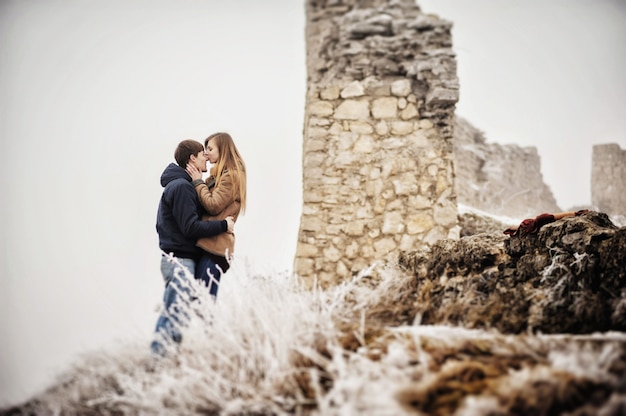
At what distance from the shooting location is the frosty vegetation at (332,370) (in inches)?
36.9

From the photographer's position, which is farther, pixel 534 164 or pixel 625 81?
pixel 534 164

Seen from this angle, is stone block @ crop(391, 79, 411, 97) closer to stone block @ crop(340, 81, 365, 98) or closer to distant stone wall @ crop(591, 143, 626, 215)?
stone block @ crop(340, 81, 365, 98)

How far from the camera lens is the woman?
2121mm

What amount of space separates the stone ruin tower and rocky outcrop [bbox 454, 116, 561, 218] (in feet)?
8.30

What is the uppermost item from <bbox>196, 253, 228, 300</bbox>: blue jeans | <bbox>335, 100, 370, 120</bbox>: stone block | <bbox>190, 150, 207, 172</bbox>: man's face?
<bbox>335, 100, 370, 120</bbox>: stone block

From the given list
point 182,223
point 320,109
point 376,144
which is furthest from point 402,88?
point 182,223

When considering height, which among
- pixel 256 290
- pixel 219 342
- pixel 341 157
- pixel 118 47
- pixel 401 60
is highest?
pixel 118 47

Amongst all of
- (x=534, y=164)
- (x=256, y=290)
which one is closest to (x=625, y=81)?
(x=534, y=164)

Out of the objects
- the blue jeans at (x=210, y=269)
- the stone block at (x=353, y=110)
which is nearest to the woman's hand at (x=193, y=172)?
the blue jeans at (x=210, y=269)

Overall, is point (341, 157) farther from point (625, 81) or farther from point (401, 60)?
point (625, 81)

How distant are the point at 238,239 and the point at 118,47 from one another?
9.22 ft

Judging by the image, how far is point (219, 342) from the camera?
1.40m

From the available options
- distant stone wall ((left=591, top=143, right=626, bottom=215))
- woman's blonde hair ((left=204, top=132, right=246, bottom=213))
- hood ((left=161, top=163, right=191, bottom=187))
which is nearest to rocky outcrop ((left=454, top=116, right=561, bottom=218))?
distant stone wall ((left=591, top=143, right=626, bottom=215))

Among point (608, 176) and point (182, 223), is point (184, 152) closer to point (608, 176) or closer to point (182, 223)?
point (182, 223)
